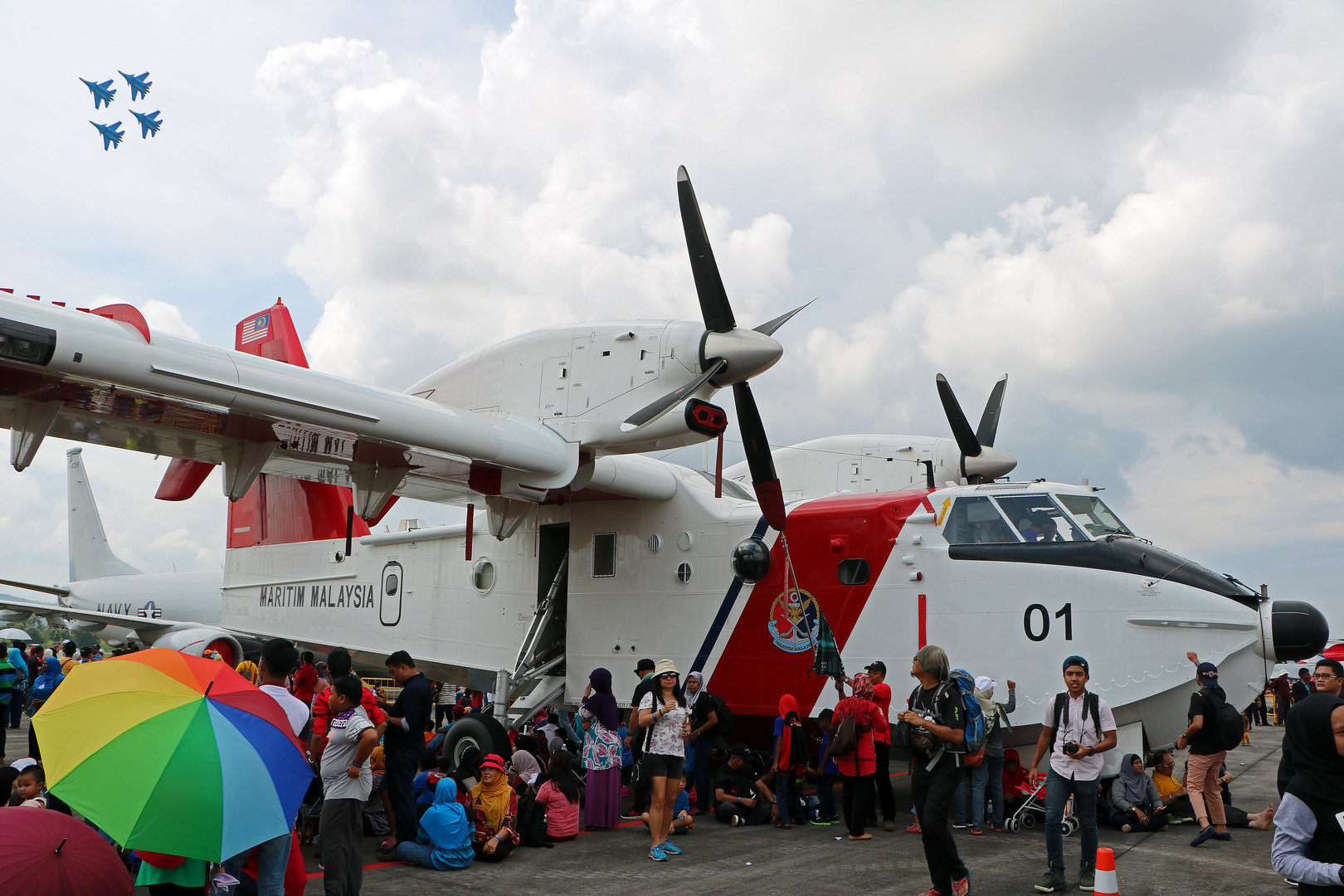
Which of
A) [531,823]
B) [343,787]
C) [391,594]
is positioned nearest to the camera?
[343,787]

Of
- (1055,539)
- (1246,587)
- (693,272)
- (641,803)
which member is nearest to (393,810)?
(641,803)

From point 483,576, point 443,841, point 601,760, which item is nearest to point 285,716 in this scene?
point 443,841

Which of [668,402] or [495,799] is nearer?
[495,799]

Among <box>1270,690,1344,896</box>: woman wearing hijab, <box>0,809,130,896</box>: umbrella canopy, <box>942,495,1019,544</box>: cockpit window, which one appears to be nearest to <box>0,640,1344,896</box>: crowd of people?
<box>1270,690,1344,896</box>: woman wearing hijab

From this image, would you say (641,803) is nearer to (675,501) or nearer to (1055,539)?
(675,501)

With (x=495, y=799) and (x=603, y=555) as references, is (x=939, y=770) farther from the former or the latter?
(x=603, y=555)

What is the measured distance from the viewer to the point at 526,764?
27.2ft

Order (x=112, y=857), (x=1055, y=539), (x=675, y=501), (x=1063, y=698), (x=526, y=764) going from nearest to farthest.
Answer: (x=112, y=857) < (x=1063, y=698) < (x=526, y=764) < (x=1055, y=539) < (x=675, y=501)

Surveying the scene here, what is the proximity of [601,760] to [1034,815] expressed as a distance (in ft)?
13.7

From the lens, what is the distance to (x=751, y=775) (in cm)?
924

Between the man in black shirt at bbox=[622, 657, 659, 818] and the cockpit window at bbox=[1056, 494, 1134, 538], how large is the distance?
4451mm

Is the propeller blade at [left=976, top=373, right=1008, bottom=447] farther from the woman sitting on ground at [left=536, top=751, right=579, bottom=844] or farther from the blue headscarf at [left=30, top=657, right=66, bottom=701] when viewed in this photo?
the blue headscarf at [left=30, top=657, right=66, bottom=701]

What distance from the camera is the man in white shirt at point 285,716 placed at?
14.0ft

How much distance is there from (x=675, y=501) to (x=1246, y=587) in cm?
605
